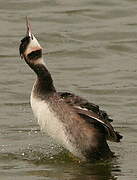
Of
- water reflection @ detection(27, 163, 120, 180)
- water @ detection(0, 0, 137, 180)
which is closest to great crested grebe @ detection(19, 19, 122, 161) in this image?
water reflection @ detection(27, 163, 120, 180)

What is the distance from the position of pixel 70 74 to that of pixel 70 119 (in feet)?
14.0

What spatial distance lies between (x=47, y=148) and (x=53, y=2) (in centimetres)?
793

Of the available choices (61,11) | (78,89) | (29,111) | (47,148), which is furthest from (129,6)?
(47,148)

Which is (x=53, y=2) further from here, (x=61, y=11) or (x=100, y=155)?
(x=100, y=155)

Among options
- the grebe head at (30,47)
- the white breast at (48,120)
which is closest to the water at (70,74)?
the white breast at (48,120)

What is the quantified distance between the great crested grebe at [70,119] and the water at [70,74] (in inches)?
11.1

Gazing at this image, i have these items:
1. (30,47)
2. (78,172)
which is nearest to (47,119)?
(78,172)

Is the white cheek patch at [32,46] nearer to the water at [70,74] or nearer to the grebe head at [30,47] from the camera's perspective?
the grebe head at [30,47]

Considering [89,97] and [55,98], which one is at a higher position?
[55,98]

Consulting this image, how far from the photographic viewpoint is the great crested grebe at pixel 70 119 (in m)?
10.3

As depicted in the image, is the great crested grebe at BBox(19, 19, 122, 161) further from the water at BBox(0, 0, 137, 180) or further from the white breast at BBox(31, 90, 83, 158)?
the water at BBox(0, 0, 137, 180)

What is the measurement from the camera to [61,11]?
59.4ft

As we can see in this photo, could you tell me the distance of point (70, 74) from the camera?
1456cm

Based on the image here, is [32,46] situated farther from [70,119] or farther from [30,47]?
[70,119]
